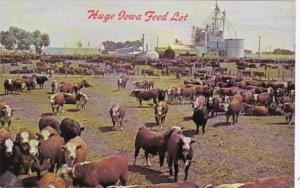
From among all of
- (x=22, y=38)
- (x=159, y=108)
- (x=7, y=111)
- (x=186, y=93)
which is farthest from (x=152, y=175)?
(x=22, y=38)

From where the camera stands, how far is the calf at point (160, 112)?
2.41 metres

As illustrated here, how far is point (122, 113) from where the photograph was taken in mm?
2410

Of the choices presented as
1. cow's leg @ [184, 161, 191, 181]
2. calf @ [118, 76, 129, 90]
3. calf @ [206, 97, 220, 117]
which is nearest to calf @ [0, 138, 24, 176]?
calf @ [118, 76, 129, 90]

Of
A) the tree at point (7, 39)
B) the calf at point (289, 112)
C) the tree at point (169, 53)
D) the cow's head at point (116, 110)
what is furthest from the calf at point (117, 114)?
the calf at point (289, 112)

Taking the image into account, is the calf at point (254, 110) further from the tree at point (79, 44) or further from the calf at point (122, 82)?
the tree at point (79, 44)

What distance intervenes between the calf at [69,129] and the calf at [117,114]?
0.55 feet

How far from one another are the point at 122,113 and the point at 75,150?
29 cm

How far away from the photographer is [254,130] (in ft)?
8.00

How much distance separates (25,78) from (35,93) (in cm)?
9

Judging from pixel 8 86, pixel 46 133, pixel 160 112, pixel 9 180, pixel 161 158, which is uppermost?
pixel 8 86

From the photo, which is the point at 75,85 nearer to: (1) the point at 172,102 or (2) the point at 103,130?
(2) the point at 103,130

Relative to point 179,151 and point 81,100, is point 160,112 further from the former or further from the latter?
point 81,100
